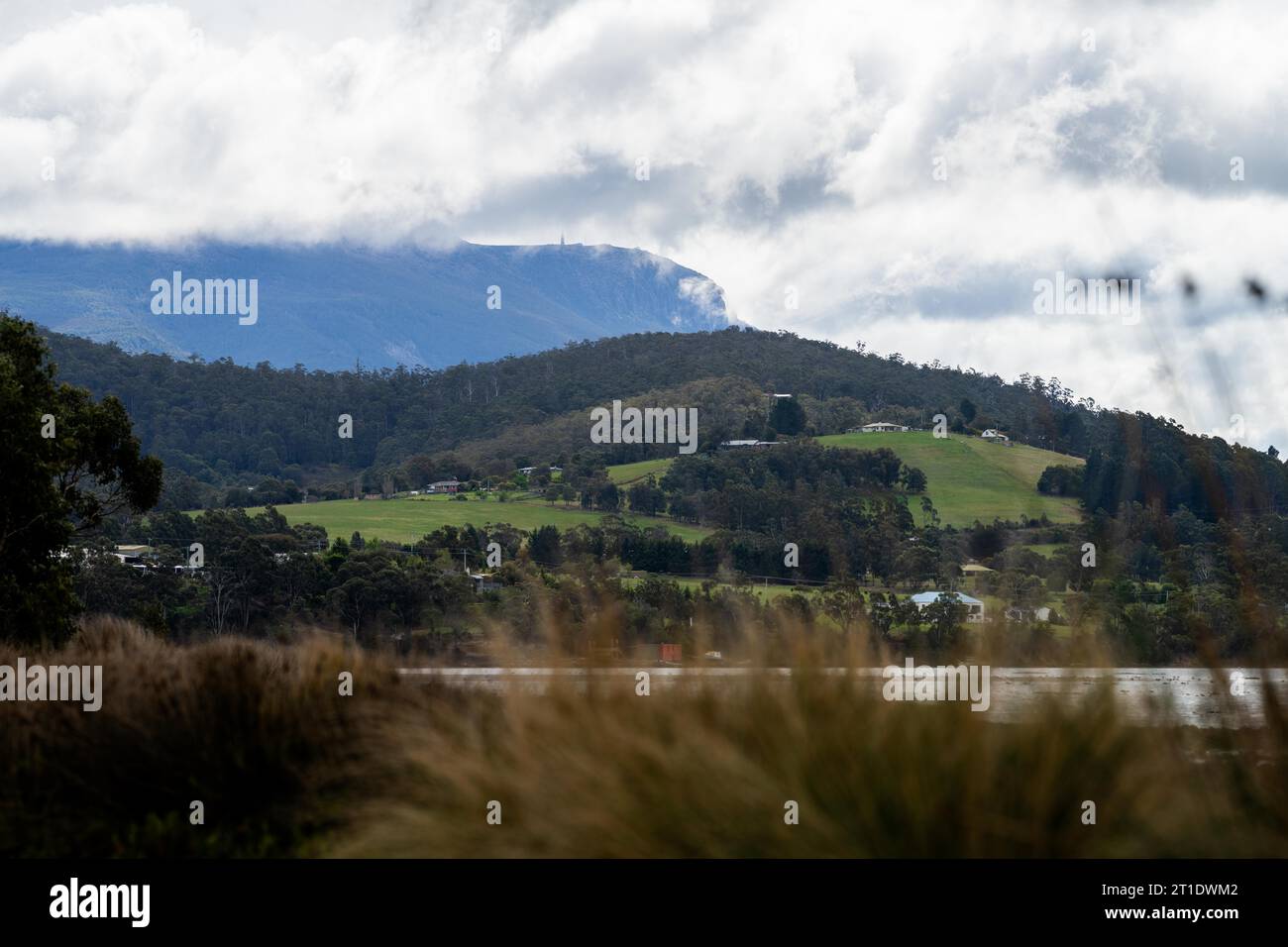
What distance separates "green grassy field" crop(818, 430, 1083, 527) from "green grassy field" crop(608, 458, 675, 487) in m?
11.6

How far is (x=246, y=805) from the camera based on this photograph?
5738 mm

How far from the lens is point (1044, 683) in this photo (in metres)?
5.39

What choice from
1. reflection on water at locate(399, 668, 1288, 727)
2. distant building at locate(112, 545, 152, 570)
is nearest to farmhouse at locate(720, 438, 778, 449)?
distant building at locate(112, 545, 152, 570)

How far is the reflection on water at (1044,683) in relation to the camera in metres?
4.89

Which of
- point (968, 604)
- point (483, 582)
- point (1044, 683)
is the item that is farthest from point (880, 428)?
point (1044, 683)

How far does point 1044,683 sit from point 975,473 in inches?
3027

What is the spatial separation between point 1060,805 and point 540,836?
1.92m

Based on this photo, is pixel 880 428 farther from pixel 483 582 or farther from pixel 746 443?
pixel 483 582

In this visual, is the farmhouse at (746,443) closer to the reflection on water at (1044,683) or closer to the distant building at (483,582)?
the distant building at (483,582)

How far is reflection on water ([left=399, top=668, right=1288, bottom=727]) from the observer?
489 centimetres

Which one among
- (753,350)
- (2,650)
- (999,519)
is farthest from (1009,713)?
(753,350)

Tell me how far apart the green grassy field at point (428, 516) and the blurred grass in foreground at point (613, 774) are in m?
52.6

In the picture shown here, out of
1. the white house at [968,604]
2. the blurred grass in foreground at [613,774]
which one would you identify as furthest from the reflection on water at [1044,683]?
the white house at [968,604]

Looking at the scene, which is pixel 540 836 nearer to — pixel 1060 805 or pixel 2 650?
pixel 1060 805
